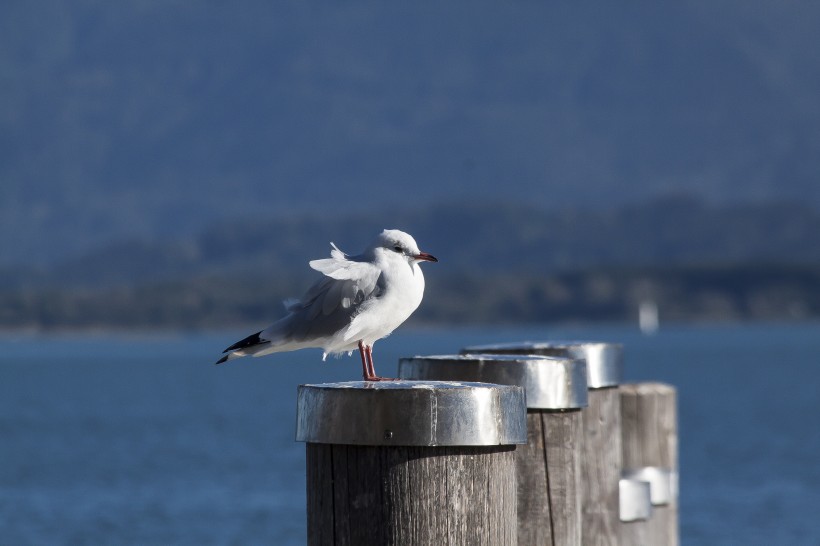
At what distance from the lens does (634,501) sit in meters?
7.29

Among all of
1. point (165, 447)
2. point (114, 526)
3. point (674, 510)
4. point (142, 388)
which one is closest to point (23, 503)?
point (114, 526)

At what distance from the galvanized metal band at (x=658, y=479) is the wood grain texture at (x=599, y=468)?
1.68 meters

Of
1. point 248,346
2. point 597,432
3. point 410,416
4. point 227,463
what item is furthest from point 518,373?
point 227,463

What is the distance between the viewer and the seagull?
587 centimetres

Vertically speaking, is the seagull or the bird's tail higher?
the seagull

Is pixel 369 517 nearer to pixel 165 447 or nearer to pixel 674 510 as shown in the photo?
pixel 674 510

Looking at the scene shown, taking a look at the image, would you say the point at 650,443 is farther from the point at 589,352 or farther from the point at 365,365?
the point at 365,365

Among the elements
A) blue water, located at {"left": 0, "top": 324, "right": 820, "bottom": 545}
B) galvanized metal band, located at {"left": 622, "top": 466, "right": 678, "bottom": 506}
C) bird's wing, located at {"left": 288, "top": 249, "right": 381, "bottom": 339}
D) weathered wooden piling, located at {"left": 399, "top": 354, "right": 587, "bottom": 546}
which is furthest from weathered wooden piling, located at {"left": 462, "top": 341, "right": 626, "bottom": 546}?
blue water, located at {"left": 0, "top": 324, "right": 820, "bottom": 545}

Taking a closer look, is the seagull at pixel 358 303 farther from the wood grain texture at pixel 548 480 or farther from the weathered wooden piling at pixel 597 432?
the wood grain texture at pixel 548 480

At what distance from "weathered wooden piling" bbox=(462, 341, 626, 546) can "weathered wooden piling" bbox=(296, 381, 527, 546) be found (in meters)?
2.29

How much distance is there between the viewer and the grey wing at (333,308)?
233 inches

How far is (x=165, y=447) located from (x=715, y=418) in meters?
29.2

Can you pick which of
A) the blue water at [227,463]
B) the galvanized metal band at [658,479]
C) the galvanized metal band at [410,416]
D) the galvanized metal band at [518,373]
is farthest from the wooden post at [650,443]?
the blue water at [227,463]

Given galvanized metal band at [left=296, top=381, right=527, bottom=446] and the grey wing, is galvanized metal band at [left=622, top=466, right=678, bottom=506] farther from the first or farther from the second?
galvanized metal band at [left=296, top=381, right=527, bottom=446]
